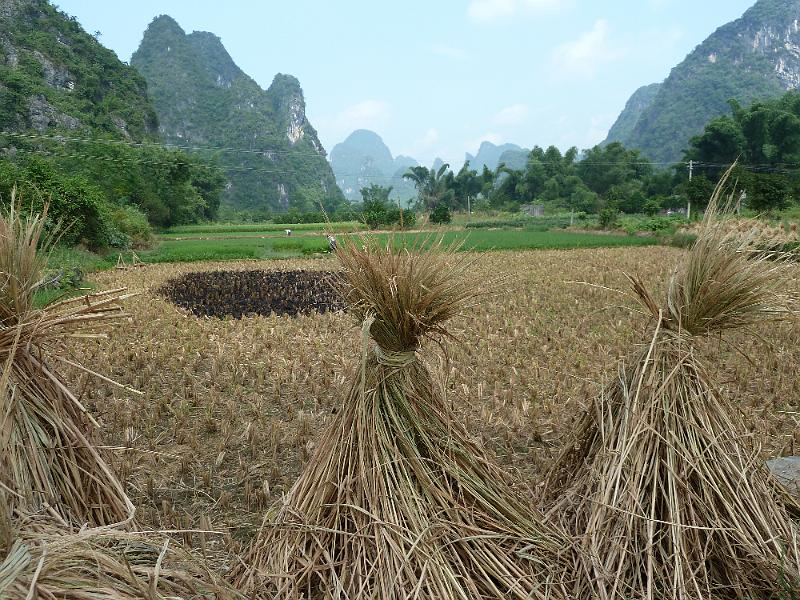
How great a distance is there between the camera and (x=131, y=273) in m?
15.9

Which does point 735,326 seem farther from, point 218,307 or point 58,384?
point 218,307

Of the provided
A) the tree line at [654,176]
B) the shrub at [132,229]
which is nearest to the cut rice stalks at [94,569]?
the shrub at [132,229]

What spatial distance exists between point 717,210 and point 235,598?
259 cm

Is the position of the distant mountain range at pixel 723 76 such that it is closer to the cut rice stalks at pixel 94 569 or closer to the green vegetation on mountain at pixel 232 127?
the green vegetation on mountain at pixel 232 127

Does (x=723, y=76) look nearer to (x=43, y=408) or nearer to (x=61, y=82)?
(x=61, y=82)

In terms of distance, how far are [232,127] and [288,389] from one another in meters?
91.2

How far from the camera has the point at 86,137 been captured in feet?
140

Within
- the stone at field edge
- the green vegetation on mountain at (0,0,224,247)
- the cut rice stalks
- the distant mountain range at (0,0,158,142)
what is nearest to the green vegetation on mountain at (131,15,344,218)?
the distant mountain range at (0,0,158,142)

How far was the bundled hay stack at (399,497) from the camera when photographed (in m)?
2.18

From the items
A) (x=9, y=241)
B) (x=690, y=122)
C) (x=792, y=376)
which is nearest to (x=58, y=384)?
(x=9, y=241)

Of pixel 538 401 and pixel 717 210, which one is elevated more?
pixel 717 210

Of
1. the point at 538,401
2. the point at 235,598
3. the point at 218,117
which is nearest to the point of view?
the point at 235,598

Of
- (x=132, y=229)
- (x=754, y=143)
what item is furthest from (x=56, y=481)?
(x=754, y=143)

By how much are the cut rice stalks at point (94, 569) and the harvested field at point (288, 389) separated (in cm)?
38
